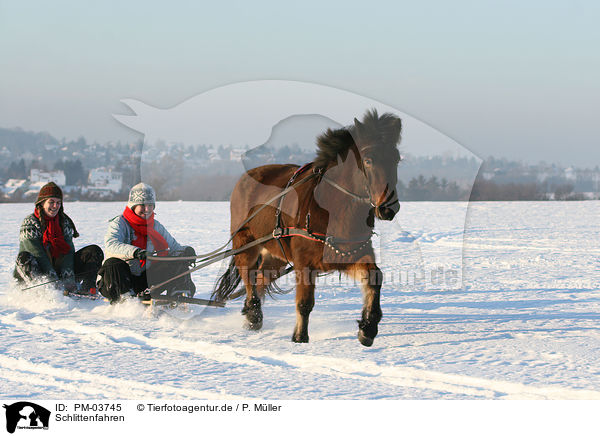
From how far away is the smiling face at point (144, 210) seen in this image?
6750 millimetres

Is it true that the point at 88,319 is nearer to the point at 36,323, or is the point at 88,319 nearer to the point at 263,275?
the point at 36,323

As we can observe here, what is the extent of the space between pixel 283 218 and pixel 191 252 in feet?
6.01

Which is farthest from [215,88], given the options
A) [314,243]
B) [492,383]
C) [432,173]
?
[492,383]

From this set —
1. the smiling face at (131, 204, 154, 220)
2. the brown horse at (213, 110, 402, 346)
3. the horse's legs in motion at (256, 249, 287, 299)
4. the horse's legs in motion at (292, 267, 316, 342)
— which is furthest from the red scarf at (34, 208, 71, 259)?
the horse's legs in motion at (292, 267, 316, 342)

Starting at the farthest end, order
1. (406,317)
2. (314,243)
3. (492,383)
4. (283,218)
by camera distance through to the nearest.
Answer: (406,317), (283,218), (314,243), (492,383)

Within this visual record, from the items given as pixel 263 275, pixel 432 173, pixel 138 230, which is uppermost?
pixel 432 173

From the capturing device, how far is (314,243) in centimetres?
541

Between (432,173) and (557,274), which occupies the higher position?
(432,173)

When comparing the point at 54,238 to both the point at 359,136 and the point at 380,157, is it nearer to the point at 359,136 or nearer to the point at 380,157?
the point at 359,136

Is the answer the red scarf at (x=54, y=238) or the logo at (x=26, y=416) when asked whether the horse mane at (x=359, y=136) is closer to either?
the logo at (x=26, y=416)

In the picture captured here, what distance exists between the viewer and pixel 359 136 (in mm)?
5152

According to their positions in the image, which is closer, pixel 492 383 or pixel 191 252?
pixel 492 383

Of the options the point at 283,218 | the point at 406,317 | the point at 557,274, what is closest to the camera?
the point at 283,218

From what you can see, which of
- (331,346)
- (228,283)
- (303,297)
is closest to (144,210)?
(228,283)
